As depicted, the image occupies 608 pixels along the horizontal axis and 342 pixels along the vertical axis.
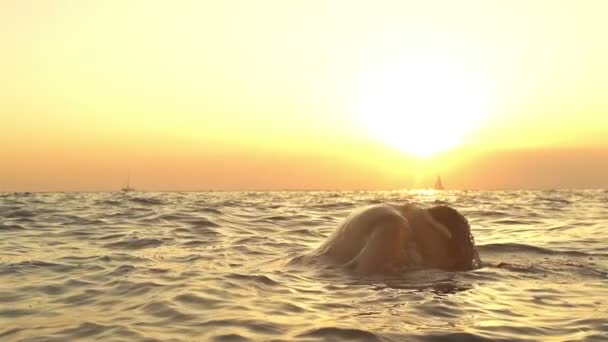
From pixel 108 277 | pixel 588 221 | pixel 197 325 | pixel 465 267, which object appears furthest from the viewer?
pixel 588 221

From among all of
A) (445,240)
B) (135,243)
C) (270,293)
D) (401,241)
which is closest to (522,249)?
(445,240)

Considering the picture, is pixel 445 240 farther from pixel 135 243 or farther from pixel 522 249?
pixel 135 243

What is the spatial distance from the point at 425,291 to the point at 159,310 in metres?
3.15

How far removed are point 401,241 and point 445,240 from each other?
858mm

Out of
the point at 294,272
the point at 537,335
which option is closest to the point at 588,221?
the point at 294,272

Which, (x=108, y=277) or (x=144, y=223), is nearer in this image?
(x=108, y=277)

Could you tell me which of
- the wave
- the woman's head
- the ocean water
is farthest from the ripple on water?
the wave

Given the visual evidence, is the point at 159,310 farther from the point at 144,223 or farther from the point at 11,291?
the point at 144,223

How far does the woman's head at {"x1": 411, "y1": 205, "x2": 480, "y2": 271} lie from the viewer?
8414mm

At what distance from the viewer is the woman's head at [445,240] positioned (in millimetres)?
8414

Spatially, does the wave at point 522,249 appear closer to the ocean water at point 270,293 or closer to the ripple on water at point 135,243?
the ocean water at point 270,293

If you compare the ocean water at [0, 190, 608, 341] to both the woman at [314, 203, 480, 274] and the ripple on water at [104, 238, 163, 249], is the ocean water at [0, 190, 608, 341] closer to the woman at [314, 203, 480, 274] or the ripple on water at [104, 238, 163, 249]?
the ripple on water at [104, 238, 163, 249]

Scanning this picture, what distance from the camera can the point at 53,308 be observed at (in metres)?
6.09

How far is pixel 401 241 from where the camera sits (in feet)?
26.9
